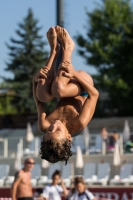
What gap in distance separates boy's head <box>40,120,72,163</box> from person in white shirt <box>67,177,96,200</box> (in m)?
5.44

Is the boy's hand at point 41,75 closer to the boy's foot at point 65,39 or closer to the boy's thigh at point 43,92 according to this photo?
the boy's thigh at point 43,92

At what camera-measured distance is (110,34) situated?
34156mm

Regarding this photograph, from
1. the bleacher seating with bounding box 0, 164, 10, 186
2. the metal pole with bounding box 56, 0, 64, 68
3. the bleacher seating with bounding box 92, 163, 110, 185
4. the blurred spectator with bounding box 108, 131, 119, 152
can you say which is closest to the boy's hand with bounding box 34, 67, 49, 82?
the metal pole with bounding box 56, 0, 64, 68

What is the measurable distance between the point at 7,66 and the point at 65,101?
133 ft

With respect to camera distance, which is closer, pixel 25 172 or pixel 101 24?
pixel 25 172

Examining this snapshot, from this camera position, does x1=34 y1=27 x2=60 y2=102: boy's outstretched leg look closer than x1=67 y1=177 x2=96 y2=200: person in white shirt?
Yes

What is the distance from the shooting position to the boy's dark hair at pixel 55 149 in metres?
6.62

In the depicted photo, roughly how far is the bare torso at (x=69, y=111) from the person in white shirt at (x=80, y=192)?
511 centimetres

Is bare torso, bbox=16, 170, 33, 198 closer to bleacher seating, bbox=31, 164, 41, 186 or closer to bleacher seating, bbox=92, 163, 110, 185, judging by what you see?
bleacher seating, bbox=92, 163, 110, 185

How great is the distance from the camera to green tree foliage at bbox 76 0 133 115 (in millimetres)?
33844

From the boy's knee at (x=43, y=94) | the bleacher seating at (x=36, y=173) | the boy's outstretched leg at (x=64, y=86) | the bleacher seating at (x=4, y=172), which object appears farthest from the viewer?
the bleacher seating at (x=4, y=172)

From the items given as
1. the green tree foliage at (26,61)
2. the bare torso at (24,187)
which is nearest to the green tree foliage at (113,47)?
the green tree foliage at (26,61)

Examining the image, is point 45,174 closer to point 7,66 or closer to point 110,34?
point 110,34

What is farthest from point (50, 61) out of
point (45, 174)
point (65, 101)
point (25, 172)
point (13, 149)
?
point (13, 149)
